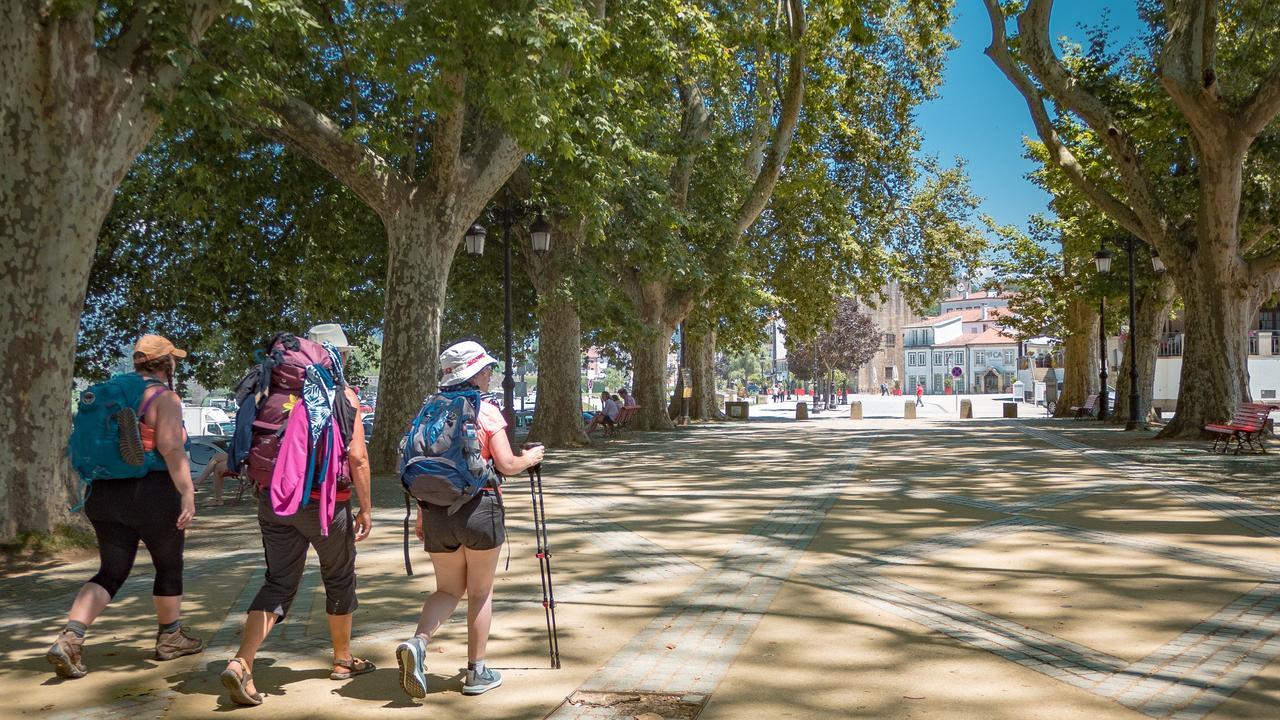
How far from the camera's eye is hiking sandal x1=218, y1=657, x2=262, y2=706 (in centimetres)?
446

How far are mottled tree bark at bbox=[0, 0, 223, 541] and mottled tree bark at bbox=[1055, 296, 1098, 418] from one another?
33.4 m

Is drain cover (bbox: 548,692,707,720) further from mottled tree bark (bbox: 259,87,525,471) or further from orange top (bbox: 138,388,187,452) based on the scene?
mottled tree bark (bbox: 259,87,525,471)

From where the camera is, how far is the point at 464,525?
4645 millimetres

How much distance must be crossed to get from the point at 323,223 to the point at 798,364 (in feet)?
196

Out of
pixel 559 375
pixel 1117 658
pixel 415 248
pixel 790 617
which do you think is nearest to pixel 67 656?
pixel 790 617

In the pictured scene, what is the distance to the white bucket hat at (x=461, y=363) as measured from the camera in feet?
15.6

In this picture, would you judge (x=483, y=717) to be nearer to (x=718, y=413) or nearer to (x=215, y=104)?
(x=215, y=104)

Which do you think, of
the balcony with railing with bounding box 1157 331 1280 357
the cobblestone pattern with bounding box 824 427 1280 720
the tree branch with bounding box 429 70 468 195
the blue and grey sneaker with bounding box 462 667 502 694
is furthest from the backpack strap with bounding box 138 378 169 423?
the balcony with railing with bounding box 1157 331 1280 357

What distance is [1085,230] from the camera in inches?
1171

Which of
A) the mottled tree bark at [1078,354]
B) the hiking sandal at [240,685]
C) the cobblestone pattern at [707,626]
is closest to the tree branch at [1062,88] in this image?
the cobblestone pattern at [707,626]

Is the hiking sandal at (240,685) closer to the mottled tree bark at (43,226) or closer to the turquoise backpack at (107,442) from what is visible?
the turquoise backpack at (107,442)

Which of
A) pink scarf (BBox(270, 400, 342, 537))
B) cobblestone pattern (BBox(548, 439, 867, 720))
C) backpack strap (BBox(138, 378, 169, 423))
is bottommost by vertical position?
cobblestone pattern (BBox(548, 439, 867, 720))

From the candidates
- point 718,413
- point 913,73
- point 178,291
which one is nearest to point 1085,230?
point 913,73

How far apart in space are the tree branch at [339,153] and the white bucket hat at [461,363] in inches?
414
